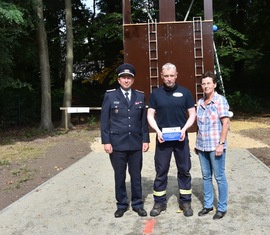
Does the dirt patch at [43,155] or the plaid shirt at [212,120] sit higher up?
the plaid shirt at [212,120]

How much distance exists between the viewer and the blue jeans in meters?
4.48

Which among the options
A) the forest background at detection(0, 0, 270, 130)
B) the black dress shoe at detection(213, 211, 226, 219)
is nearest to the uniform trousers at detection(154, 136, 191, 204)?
the black dress shoe at detection(213, 211, 226, 219)

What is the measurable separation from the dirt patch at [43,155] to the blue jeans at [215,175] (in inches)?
119

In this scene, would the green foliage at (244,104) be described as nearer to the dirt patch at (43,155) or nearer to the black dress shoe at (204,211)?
the dirt patch at (43,155)

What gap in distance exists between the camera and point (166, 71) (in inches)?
175

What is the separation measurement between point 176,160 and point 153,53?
22.8 feet

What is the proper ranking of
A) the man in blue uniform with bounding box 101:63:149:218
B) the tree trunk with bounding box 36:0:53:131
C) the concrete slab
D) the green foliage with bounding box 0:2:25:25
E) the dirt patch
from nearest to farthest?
the concrete slab, the man in blue uniform with bounding box 101:63:149:218, the dirt patch, the green foliage with bounding box 0:2:25:25, the tree trunk with bounding box 36:0:53:131

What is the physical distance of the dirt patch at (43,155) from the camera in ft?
22.4

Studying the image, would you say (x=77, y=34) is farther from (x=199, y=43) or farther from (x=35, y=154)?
(x=35, y=154)

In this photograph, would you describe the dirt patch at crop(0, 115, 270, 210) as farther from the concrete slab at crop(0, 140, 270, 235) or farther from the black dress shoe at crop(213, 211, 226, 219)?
the black dress shoe at crop(213, 211, 226, 219)

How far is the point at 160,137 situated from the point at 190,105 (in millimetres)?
532

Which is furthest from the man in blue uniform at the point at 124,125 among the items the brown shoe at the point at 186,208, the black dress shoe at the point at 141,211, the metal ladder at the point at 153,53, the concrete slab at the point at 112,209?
the metal ladder at the point at 153,53

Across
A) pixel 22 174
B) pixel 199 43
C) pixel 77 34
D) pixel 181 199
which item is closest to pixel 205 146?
pixel 181 199

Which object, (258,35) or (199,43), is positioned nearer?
(199,43)
